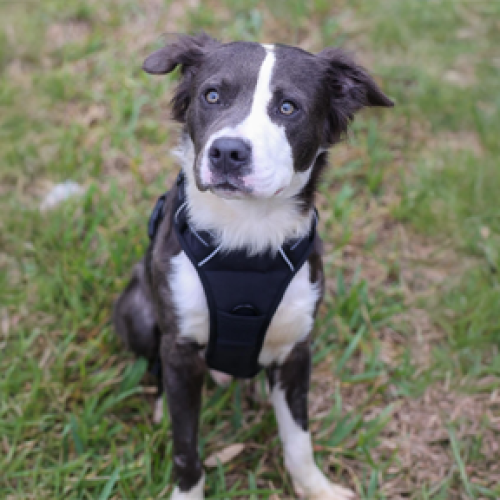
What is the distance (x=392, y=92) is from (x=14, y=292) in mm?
3048

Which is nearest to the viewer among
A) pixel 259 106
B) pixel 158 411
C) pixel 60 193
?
pixel 259 106

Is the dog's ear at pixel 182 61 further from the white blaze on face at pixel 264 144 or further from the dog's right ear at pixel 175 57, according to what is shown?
the white blaze on face at pixel 264 144

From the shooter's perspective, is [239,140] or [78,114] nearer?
[239,140]

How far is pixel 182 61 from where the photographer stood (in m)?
2.65

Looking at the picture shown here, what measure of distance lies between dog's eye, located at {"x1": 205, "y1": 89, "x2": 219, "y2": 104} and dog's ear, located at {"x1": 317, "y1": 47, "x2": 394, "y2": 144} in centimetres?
48

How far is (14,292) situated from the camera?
3.77m

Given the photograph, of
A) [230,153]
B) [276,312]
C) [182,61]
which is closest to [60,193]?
[182,61]

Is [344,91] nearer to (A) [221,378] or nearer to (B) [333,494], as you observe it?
(A) [221,378]

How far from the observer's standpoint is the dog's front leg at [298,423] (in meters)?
2.94

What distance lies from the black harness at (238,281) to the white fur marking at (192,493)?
2.17 ft

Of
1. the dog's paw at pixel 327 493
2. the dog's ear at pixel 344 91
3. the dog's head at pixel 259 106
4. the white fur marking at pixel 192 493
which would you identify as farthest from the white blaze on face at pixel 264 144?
the dog's paw at pixel 327 493

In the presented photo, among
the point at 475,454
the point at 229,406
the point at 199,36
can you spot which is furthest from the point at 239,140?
the point at 475,454

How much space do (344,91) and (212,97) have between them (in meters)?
0.57

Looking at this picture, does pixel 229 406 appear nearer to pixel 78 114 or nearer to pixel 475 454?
pixel 475 454
